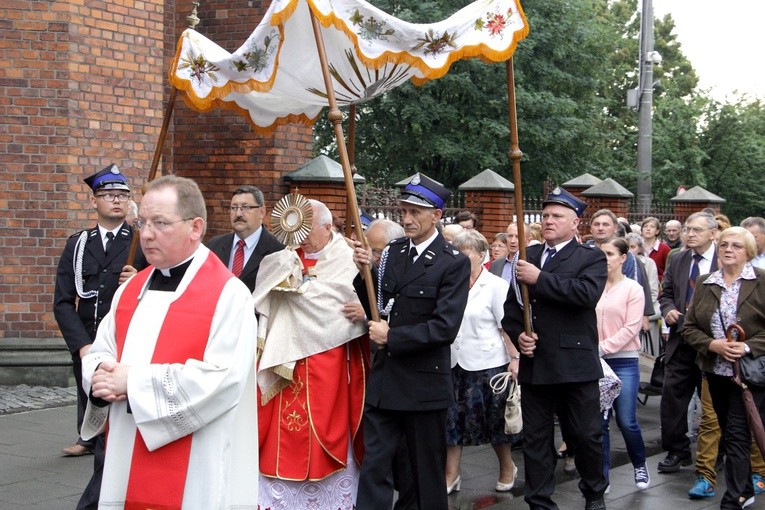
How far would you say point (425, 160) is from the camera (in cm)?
2867

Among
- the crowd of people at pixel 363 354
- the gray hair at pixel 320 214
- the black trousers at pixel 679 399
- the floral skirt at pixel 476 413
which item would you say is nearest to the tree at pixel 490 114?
the black trousers at pixel 679 399

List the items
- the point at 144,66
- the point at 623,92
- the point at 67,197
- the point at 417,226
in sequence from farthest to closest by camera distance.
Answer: the point at 623,92 < the point at 144,66 < the point at 67,197 < the point at 417,226

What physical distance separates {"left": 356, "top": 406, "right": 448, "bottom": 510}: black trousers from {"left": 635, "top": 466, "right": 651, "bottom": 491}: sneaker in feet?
7.69

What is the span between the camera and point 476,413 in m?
7.61

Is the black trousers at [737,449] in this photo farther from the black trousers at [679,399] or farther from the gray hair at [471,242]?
the gray hair at [471,242]

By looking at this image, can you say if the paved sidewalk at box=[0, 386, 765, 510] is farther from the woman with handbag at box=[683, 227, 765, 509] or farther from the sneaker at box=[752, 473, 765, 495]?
the woman with handbag at box=[683, 227, 765, 509]

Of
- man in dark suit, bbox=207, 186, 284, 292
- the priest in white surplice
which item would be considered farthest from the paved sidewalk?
the priest in white surplice

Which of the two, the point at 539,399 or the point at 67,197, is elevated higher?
the point at 67,197

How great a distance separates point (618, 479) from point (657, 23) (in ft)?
179

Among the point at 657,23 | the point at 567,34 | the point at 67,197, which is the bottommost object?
the point at 67,197

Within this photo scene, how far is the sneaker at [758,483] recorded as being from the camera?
778cm

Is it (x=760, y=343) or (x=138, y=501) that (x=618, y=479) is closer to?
(x=760, y=343)

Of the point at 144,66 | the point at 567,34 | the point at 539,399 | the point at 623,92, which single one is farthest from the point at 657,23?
the point at 539,399

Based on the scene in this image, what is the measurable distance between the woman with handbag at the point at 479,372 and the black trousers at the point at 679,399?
147 cm
